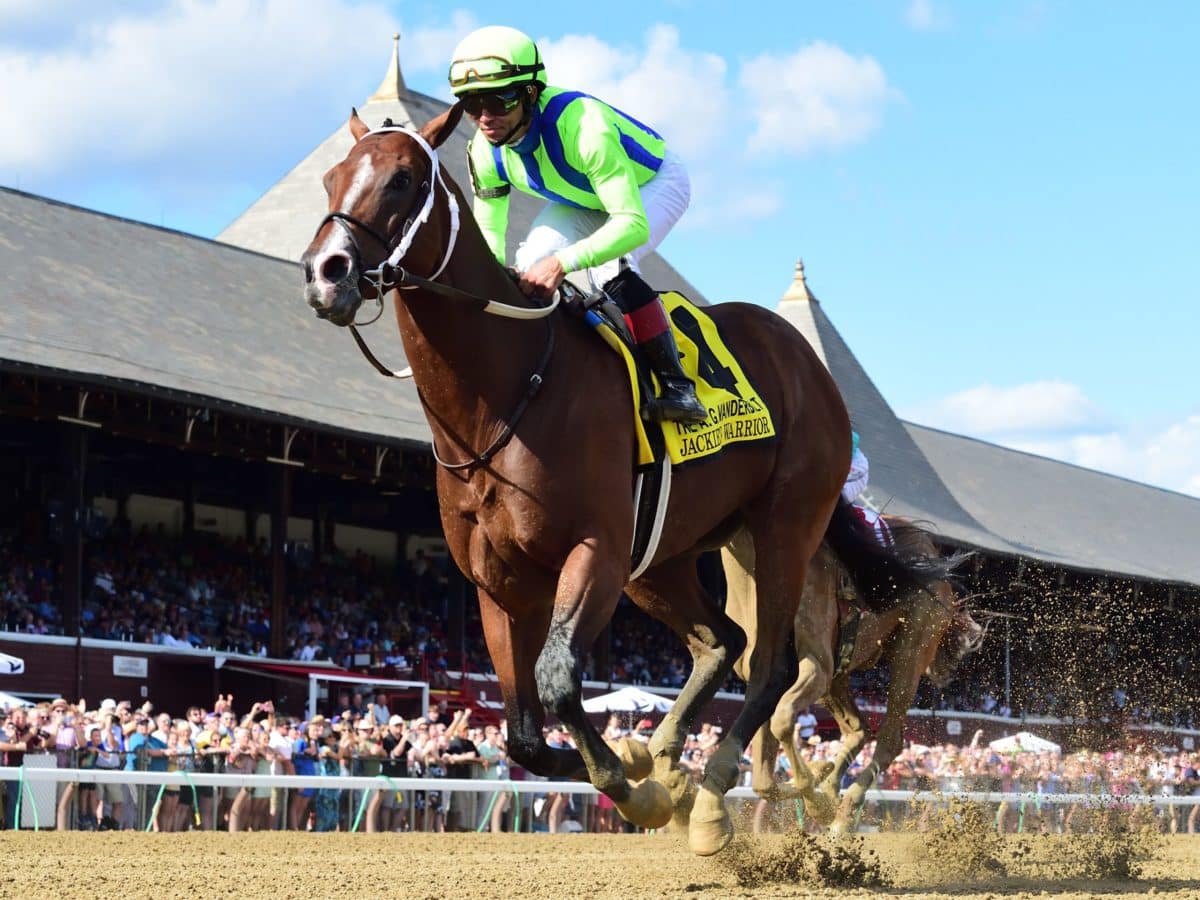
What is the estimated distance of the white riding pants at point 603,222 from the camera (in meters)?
6.46

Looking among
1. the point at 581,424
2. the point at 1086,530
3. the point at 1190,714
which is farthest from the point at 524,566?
the point at 1086,530

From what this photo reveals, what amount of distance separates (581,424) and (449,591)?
1761cm

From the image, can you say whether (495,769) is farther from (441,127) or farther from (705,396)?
(441,127)

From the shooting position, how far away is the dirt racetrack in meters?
6.28

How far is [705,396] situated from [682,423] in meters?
0.26

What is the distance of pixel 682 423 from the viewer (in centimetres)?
621

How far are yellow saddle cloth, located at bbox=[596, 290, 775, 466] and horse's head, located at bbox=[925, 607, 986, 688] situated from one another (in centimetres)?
481

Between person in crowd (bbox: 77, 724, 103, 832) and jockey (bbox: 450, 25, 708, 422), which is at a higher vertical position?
jockey (bbox: 450, 25, 708, 422)

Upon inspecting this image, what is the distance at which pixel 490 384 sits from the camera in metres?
5.65

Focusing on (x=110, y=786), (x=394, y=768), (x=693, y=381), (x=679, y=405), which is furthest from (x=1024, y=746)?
(x=679, y=405)

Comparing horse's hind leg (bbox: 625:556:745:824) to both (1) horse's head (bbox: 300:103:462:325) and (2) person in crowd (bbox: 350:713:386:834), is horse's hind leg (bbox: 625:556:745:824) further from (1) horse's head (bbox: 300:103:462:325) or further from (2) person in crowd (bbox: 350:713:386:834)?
(2) person in crowd (bbox: 350:713:386:834)

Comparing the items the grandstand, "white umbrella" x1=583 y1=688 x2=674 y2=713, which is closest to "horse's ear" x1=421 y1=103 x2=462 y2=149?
the grandstand

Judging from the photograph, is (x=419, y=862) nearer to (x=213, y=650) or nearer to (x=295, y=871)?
(x=295, y=871)

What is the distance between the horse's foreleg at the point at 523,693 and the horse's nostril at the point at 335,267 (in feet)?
4.59
